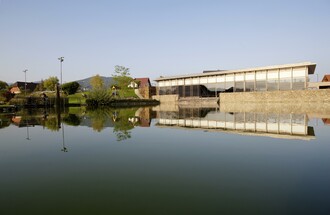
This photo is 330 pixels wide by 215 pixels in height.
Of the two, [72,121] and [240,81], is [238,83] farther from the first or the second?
[72,121]

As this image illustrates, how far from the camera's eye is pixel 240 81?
136 feet

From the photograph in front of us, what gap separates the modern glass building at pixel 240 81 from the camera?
35312mm

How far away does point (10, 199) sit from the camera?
381cm

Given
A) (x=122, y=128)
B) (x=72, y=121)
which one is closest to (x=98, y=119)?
(x=72, y=121)

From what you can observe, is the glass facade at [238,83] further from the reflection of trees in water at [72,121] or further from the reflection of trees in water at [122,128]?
the reflection of trees in water at [72,121]

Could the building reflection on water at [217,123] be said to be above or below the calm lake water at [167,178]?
above

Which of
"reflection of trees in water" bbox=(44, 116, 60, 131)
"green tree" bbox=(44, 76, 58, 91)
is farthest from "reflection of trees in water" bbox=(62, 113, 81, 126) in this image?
"green tree" bbox=(44, 76, 58, 91)

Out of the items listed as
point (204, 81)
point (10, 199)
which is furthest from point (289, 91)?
point (10, 199)

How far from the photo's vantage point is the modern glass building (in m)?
35.3

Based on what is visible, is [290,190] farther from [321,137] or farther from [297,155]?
[321,137]

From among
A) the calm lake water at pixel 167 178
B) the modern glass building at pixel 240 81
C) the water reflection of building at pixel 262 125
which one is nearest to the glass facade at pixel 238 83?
the modern glass building at pixel 240 81

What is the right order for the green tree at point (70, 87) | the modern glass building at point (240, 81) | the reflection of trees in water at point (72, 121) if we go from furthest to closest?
1. the green tree at point (70, 87)
2. the modern glass building at point (240, 81)
3. the reflection of trees in water at point (72, 121)

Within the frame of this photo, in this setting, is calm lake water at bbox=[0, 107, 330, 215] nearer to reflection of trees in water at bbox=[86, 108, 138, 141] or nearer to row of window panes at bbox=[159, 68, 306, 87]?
reflection of trees in water at bbox=[86, 108, 138, 141]

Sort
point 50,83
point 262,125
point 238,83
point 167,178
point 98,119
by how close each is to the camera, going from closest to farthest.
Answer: point 167,178 → point 262,125 → point 98,119 → point 238,83 → point 50,83
